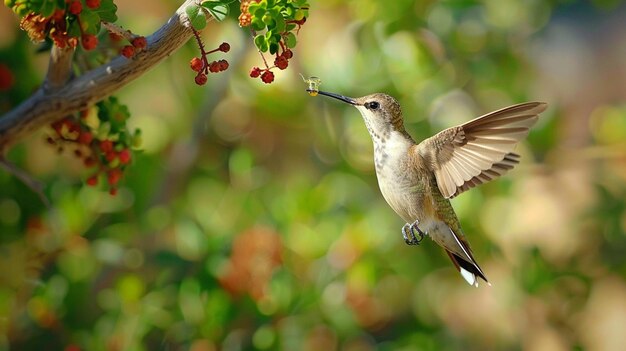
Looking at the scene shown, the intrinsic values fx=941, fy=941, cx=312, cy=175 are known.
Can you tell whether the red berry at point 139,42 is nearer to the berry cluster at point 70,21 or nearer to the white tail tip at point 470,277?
the berry cluster at point 70,21

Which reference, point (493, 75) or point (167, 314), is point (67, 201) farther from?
point (493, 75)

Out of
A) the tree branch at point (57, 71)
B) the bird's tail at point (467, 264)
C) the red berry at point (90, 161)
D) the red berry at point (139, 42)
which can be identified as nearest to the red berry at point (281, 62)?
the red berry at point (139, 42)

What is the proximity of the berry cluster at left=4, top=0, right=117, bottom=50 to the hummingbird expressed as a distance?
1.38ft

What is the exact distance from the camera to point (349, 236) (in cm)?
245

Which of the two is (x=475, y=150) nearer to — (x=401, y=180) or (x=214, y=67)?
(x=401, y=180)

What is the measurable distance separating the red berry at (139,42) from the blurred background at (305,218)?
3.30 ft

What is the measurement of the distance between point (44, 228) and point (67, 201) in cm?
14

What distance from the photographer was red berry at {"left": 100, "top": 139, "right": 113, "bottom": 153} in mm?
1299

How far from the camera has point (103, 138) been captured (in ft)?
4.34

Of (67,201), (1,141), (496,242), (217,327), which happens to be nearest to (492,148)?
(1,141)

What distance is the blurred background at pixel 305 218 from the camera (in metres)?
2.28

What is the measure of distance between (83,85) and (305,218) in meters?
1.32

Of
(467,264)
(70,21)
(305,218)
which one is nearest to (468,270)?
(467,264)

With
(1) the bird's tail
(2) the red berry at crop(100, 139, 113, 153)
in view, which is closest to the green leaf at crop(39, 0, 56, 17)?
(2) the red berry at crop(100, 139, 113, 153)
